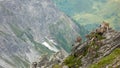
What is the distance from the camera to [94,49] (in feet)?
286

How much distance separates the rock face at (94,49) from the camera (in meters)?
83.1

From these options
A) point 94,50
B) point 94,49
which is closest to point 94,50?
point 94,50

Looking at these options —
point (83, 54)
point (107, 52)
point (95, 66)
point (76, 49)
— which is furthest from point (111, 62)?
point (76, 49)

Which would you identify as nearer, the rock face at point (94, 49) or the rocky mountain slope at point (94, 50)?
the rocky mountain slope at point (94, 50)

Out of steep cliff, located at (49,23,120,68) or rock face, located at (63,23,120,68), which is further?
rock face, located at (63,23,120,68)

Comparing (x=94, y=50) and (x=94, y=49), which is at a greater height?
(x=94, y=49)

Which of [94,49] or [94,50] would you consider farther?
[94,49]

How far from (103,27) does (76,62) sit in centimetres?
1499

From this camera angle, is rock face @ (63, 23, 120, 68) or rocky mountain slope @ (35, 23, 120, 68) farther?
rock face @ (63, 23, 120, 68)

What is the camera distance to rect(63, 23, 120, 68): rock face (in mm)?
83062

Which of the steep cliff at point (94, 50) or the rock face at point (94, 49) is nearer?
the steep cliff at point (94, 50)

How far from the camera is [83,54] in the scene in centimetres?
9106

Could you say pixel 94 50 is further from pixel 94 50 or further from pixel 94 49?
pixel 94 49

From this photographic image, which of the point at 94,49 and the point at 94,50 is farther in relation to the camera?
the point at 94,49
